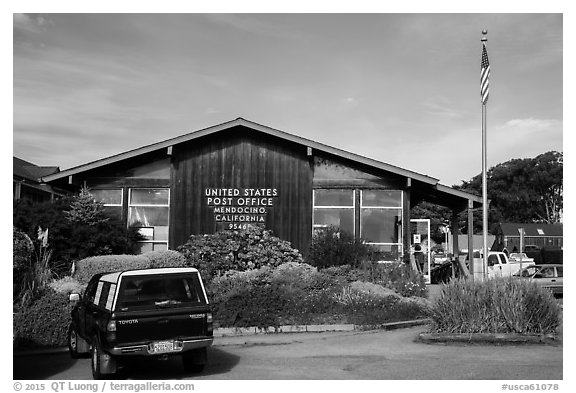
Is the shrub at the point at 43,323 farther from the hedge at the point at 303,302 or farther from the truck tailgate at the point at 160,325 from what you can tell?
the truck tailgate at the point at 160,325

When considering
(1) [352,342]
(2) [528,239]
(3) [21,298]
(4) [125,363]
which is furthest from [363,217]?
(2) [528,239]

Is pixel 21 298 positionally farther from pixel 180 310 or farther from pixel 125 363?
pixel 180 310

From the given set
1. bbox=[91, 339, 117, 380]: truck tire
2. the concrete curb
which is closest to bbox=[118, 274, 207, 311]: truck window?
bbox=[91, 339, 117, 380]: truck tire

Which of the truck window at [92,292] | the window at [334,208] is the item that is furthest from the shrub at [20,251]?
the window at [334,208]

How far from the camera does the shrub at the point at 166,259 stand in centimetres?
1980

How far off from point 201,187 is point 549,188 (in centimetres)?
7233

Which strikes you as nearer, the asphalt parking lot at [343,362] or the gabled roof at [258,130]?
the asphalt parking lot at [343,362]

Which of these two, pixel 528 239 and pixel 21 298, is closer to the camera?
pixel 21 298

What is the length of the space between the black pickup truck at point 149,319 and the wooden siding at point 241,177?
12.3m

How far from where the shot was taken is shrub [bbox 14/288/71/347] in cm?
1346

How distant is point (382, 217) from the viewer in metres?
23.6

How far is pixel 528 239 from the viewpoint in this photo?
7288 centimetres

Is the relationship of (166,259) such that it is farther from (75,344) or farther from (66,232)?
(75,344)
